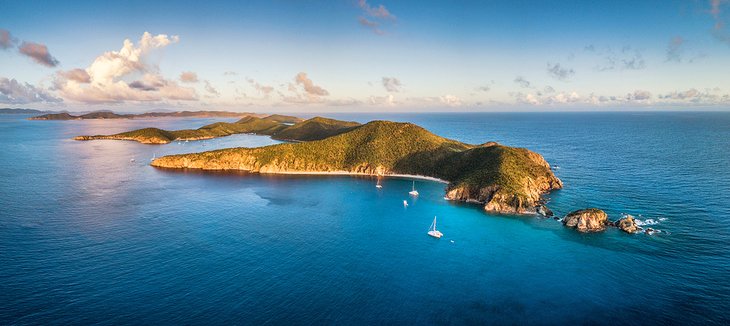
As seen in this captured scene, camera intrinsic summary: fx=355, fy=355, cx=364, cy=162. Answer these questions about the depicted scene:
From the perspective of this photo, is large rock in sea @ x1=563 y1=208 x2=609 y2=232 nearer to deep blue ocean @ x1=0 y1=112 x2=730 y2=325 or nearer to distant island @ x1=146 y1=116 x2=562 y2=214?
deep blue ocean @ x1=0 y1=112 x2=730 y2=325

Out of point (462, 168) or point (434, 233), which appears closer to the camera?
point (434, 233)

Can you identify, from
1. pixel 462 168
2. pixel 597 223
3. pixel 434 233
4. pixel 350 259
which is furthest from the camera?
pixel 462 168

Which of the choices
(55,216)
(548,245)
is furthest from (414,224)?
(55,216)

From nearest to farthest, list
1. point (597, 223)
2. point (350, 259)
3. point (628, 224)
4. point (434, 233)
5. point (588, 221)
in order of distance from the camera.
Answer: point (350, 259), point (628, 224), point (434, 233), point (597, 223), point (588, 221)

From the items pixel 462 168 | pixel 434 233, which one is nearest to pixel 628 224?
pixel 434 233

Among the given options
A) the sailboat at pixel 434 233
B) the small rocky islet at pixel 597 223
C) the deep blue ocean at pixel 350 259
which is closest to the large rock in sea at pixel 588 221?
the small rocky islet at pixel 597 223

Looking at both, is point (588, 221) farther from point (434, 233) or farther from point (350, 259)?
point (350, 259)

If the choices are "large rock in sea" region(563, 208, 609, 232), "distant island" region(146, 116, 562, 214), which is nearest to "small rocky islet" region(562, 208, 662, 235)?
"large rock in sea" region(563, 208, 609, 232)
